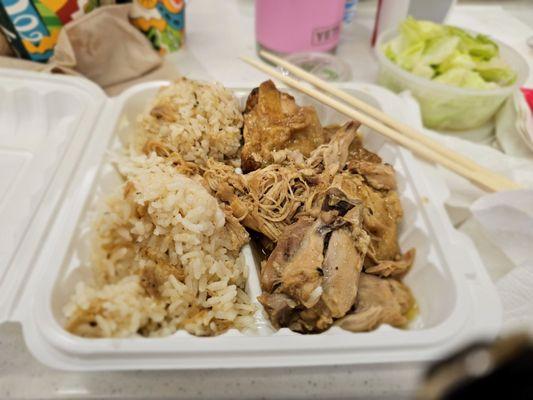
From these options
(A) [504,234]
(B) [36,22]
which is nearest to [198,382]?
(A) [504,234]

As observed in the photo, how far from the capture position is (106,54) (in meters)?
2.06

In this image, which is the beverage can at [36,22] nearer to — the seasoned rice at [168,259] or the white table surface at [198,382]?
the seasoned rice at [168,259]

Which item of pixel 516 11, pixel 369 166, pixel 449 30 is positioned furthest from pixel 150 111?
pixel 516 11

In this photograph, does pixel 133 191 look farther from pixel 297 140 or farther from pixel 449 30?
pixel 449 30

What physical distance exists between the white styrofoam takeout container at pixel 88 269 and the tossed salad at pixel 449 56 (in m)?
0.42

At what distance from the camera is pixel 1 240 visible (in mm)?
1341

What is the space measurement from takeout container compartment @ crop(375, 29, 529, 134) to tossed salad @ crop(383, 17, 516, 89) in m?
0.09

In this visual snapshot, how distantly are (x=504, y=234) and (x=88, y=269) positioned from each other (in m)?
1.39

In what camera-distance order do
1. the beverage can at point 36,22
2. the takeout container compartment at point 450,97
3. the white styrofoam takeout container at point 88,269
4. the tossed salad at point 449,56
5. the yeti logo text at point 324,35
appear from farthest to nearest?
the yeti logo text at point 324,35
the tossed salad at point 449,56
the takeout container compartment at point 450,97
the beverage can at point 36,22
the white styrofoam takeout container at point 88,269

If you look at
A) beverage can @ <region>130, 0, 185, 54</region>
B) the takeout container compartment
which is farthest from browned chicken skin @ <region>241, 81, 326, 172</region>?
beverage can @ <region>130, 0, 185, 54</region>

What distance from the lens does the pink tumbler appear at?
6.87 feet

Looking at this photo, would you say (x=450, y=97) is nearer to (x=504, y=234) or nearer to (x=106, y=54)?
(x=504, y=234)

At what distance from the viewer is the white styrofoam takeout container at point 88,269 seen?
3.20ft

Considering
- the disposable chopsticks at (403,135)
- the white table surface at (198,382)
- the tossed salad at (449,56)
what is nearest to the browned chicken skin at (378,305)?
the white table surface at (198,382)
